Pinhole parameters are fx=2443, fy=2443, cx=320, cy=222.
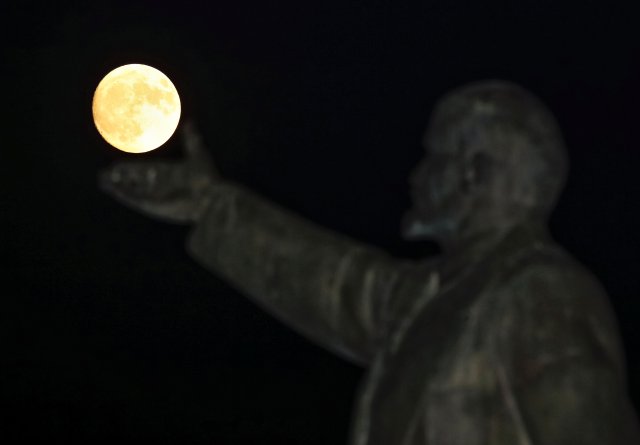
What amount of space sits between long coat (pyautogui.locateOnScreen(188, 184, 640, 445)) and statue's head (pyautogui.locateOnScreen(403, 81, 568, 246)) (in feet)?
0.31

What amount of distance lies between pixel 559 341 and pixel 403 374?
21.9 inches

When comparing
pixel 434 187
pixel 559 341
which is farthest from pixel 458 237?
pixel 559 341

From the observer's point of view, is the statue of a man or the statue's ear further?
the statue's ear

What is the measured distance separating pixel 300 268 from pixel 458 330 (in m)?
0.87

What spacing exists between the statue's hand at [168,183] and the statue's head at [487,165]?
85cm

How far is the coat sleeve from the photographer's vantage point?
810cm

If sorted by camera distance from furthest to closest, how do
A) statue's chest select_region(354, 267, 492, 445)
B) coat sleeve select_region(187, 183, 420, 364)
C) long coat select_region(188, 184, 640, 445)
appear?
coat sleeve select_region(187, 183, 420, 364) < statue's chest select_region(354, 267, 492, 445) < long coat select_region(188, 184, 640, 445)

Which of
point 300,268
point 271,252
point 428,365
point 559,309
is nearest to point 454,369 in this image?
point 428,365

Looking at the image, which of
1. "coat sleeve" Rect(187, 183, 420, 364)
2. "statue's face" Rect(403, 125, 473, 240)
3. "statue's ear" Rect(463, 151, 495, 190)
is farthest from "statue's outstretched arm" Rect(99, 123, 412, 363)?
"statue's ear" Rect(463, 151, 495, 190)

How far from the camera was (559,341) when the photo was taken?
7.32 metres

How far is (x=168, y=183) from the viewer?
327 inches

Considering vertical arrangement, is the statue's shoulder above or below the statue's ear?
below

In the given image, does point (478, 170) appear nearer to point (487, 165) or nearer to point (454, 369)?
point (487, 165)

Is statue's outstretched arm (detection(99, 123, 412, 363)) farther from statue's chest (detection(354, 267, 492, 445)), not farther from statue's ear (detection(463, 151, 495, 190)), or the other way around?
statue's ear (detection(463, 151, 495, 190))
